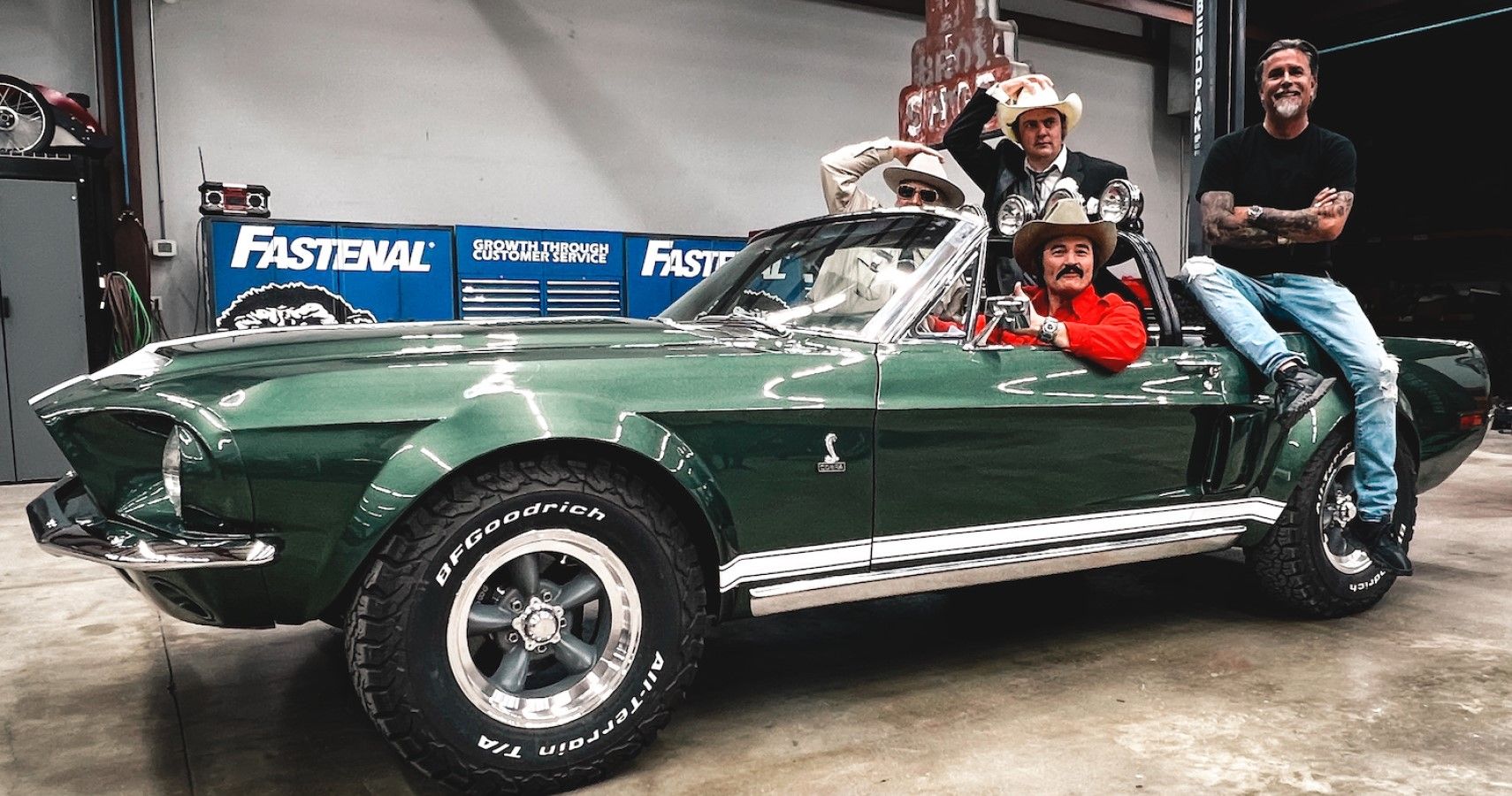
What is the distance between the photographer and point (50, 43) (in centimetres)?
718

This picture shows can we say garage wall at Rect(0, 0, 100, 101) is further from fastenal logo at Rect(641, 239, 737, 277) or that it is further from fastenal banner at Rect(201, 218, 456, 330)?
fastenal logo at Rect(641, 239, 737, 277)

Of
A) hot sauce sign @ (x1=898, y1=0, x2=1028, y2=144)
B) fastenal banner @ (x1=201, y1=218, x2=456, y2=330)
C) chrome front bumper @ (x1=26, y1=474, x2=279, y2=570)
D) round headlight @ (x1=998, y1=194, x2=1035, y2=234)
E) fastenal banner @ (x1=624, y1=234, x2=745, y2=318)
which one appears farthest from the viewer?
fastenal banner @ (x1=624, y1=234, x2=745, y2=318)

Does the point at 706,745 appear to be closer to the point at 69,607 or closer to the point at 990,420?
the point at 990,420

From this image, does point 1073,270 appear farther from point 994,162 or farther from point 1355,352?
point 994,162

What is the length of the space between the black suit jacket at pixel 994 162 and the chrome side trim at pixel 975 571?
5.21ft

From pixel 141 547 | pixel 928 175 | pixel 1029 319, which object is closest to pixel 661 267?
pixel 928 175

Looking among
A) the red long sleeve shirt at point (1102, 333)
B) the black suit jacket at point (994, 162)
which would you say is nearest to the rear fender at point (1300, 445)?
the red long sleeve shirt at point (1102, 333)

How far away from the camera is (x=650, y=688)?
7.13ft

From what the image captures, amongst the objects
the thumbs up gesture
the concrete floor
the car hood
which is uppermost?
the thumbs up gesture

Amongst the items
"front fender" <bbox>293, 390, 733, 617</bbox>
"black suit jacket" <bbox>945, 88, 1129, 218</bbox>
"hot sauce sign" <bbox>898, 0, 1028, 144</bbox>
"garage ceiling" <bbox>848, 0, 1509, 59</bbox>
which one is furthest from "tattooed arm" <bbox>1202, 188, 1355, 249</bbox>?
"garage ceiling" <bbox>848, 0, 1509, 59</bbox>

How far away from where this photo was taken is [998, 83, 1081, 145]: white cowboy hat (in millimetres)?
3761

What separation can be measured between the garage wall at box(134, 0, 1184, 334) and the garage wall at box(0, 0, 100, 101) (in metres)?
0.35

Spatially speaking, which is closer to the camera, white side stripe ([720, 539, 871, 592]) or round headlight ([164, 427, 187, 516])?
round headlight ([164, 427, 187, 516])

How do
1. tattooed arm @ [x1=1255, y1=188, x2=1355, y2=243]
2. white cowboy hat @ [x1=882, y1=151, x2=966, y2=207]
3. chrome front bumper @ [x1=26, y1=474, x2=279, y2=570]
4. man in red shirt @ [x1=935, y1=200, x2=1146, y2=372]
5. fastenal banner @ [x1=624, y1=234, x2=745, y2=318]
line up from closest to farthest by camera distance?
chrome front bumper @ [x1=26, y1=474, x2=279, y2=570] < man in red shirt @ [x1=935, y1=200, x2=1146, y2=372] < tattooed arm @ [x1=1255, y1=188, x2=1355, y2=243] < white cowboy hat @ [x1=882, y1=151, x2=966, y2=207] < fastenal banner @ [x1=624, y1=234, x2=745, y2=318]
